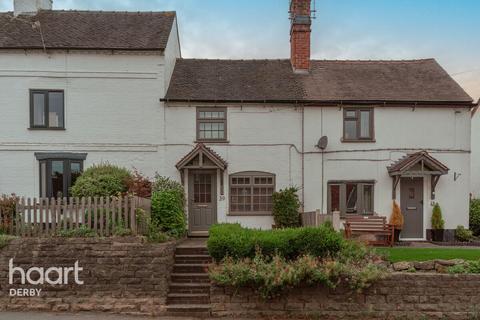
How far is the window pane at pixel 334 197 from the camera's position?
52.7ft

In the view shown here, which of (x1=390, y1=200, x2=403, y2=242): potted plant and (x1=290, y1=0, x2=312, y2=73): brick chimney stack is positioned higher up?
(x1=290, y1=0, x2=312, y2=73): brick chimney stack

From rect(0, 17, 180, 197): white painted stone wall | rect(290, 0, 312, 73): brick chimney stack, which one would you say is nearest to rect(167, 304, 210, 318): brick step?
rect(0, 17, 180, 197): white painted stone wall

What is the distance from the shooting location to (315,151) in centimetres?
1606

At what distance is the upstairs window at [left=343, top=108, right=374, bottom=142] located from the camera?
53.1 feet

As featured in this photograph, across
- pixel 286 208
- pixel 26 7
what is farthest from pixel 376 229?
pixel 26 7

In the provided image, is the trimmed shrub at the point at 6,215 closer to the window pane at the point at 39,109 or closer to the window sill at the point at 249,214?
the window pane at the point at 39,109

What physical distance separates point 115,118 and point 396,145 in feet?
35.8

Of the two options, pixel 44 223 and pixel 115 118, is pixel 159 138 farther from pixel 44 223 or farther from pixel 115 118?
pixel 44 223

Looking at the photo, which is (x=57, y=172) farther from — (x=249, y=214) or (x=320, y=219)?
(x=320, y=219)

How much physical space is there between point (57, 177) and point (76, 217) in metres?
6.07

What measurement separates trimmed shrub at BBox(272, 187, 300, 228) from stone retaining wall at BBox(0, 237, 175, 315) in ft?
20.7

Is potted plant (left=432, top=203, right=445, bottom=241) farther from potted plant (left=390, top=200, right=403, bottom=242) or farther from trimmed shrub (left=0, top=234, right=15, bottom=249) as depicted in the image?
trimmed shrub (left=0, top=234, right=15, bottom=249)

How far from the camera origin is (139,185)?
46.2 feet

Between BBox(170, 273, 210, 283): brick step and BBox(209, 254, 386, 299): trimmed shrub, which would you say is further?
BBox(170, 273, 210, 283): brick step
